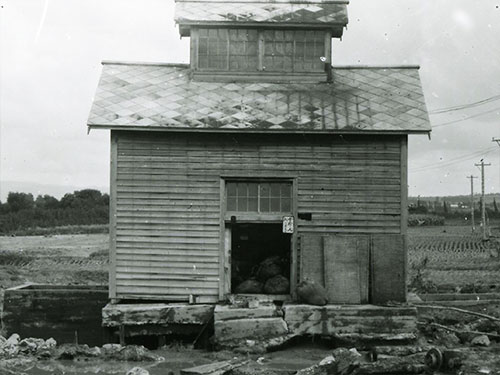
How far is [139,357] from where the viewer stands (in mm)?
13578

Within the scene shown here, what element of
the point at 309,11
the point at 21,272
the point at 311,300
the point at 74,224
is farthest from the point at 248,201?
the point at 74,224

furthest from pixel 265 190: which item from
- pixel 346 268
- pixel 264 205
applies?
pixel 346 268

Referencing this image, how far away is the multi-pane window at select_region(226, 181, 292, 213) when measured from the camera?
51.3 ft

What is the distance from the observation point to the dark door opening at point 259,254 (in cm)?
1683

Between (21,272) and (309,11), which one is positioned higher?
(309,11)

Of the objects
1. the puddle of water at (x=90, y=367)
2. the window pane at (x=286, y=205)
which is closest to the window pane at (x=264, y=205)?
the window pane at (x=286, y=205)

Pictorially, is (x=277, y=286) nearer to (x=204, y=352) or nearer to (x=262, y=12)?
(x=204, y=352)

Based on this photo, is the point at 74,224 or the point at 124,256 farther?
the point at 74,224

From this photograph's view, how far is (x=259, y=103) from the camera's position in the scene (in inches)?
639

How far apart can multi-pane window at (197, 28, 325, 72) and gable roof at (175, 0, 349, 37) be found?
310 millimetres

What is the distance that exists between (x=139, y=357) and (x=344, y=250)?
509 cm

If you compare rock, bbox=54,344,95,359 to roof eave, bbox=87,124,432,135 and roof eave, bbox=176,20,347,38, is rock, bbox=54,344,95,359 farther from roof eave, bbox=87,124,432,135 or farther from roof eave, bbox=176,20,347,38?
roof eave, bbox=176,20,347,38

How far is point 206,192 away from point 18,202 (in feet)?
261

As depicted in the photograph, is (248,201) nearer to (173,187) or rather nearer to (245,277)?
(173,187)
